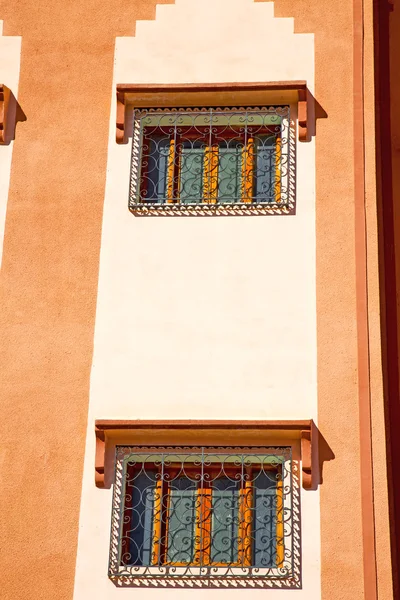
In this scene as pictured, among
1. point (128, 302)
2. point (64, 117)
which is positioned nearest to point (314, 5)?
point (64, 117)

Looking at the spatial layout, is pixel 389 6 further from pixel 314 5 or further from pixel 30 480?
pixel 30 480

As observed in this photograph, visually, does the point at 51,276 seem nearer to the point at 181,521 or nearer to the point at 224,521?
the point at 181,521

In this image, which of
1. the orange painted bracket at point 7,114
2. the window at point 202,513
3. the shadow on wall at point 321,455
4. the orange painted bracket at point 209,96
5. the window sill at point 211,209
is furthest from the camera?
the orange painted bracket at point 7,114

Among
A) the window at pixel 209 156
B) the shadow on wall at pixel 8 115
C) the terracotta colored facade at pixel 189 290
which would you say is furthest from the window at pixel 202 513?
the shadow on wall at pixel 8 115

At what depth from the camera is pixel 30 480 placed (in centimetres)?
1048

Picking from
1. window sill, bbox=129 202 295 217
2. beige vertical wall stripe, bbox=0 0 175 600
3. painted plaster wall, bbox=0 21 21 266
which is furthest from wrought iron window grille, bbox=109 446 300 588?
painted plaster wall, bbox=0 21 21 266

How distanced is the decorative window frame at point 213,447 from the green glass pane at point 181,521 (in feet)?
0.58

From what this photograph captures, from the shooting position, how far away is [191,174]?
38.6ft

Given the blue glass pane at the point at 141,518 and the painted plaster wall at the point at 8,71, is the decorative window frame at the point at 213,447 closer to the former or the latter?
the blue glass pane at the point at 141,518

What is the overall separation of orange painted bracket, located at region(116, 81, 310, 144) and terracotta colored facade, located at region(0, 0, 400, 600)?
0.43 feet

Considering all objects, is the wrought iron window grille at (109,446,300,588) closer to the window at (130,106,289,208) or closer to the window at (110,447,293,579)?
the window at (110,447,293,579)

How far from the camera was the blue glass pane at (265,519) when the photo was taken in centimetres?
1020

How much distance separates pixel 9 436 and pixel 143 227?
7.44ft

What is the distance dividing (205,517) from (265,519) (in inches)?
19.7
